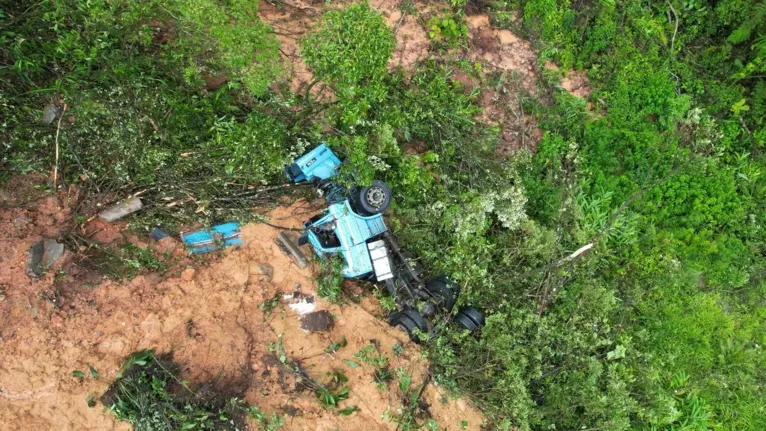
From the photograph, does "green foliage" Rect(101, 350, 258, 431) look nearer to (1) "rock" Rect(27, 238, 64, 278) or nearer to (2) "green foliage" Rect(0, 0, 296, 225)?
(1) "rock" Rect(27, 238, 64, 278)

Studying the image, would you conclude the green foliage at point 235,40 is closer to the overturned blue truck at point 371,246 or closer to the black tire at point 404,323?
the overturned blue truck at point 371,246

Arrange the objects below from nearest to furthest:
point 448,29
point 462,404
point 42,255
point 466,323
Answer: point 42,255 < point 462,404 < point 466,323 < point 448,29

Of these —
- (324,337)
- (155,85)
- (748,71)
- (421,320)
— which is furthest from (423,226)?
(748,71)

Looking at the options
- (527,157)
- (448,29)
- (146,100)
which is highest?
(448,29)

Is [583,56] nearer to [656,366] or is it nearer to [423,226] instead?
[423,226]

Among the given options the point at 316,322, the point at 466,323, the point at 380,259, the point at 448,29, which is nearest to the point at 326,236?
the point at 380,259

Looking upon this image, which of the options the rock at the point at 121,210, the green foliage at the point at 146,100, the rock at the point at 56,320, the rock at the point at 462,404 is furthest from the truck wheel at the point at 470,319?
the rock at the point at 56,320

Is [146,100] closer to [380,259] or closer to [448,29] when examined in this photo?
[380,259]
